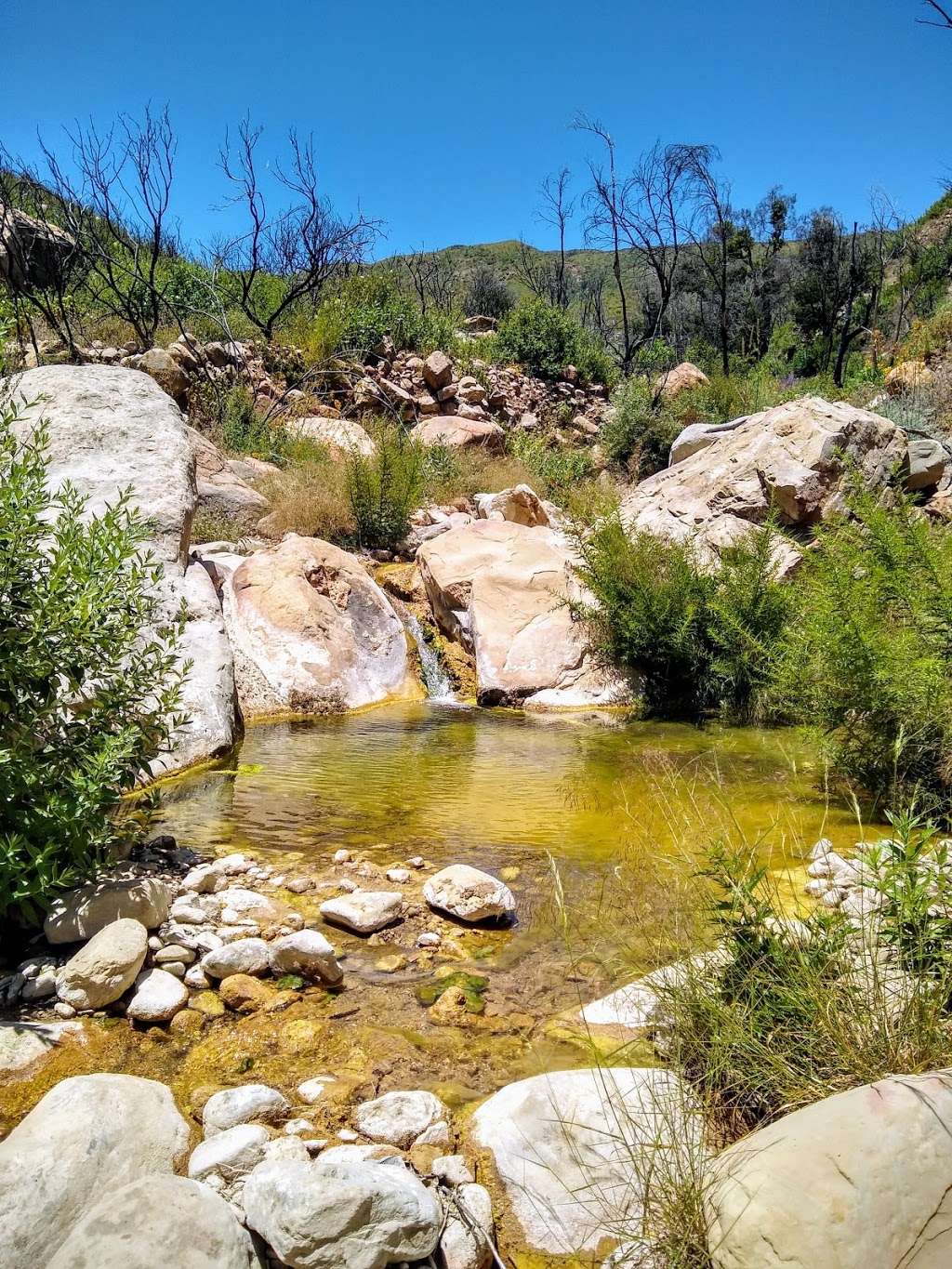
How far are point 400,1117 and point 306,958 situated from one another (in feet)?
2.45

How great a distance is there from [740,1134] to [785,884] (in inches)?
65.9

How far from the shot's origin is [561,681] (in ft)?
24.7

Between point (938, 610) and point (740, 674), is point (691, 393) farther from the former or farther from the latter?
point (938, 610)

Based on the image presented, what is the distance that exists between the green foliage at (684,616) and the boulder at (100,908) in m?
4.36

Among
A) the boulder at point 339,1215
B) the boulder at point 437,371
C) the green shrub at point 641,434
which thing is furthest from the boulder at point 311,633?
the boulder at point 437,371

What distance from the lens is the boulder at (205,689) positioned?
507 cm

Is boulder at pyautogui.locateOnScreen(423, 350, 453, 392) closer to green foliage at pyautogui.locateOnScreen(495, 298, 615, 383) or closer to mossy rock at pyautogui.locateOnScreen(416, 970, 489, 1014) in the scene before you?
green foliage at pyautogui.locateOnScreen(495, 298, 615, 383)

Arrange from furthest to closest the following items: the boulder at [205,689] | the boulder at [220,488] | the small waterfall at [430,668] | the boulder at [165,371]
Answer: the boulder at [165,371]
the boulder at [220,488]
the small waterfall at [430,668]
the boulder at [205,689]

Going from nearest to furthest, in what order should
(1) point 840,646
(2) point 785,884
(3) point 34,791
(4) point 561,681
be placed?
(3) point 34,791
(2) point 785,884
(1) point 840,646
(4) point 561,681

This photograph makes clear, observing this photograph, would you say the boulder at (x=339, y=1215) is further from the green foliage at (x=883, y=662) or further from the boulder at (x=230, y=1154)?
the green foliage at (x=883, y=662)

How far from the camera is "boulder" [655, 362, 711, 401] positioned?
18562 mm

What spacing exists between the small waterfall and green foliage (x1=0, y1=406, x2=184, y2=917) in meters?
4.80

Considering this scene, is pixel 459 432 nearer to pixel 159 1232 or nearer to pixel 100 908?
pixel 100 908

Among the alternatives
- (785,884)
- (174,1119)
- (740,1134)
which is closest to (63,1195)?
(174,1119)
